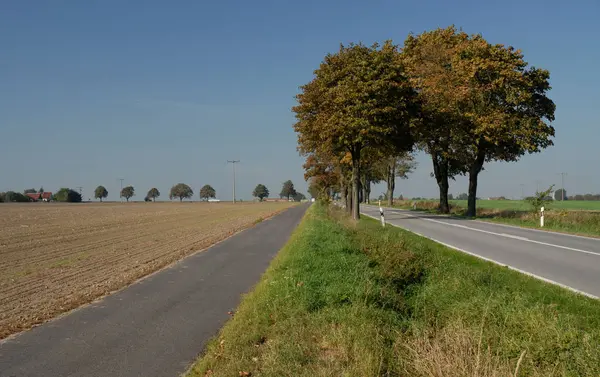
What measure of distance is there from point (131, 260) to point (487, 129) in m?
23.2

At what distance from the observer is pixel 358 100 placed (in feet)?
88.5

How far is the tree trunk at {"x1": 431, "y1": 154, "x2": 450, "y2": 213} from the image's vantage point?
42375 mm

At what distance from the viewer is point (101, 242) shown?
906 inches

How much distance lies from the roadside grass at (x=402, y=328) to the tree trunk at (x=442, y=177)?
3277 centimetres

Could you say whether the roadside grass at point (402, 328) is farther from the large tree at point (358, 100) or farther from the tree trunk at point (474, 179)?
the tree trunk at point (474, 179)

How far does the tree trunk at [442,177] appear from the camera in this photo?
42.4m

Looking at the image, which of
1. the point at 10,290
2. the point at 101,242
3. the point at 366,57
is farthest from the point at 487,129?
the point at 10,290

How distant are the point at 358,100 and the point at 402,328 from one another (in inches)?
834

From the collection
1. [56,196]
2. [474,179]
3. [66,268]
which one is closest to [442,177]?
[474,179]

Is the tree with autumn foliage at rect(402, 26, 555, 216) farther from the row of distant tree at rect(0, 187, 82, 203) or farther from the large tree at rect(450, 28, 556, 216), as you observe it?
the row of distant tree at rect(0, 187, 82, 203)

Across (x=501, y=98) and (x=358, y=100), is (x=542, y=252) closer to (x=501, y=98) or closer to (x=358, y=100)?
(x=358, y=100)

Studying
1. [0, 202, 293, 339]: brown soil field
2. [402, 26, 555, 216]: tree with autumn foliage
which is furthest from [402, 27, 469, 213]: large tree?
[0, 202, 293, 339]: brown soil field

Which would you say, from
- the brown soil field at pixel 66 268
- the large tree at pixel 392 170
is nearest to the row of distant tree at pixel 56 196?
the large tree at pixel 392 170

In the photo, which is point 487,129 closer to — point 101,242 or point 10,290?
point 101,242
